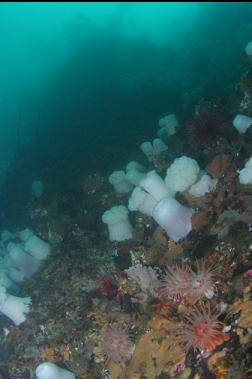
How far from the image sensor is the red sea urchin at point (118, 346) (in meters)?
5.01

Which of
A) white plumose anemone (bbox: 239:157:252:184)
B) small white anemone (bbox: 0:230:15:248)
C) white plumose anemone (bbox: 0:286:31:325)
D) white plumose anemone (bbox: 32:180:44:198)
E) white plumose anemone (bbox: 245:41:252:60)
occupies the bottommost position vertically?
white plumose anemone (bbox: 239:157:252:184)

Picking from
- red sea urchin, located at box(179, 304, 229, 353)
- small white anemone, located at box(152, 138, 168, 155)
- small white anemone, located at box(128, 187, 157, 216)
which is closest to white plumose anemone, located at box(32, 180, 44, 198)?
small white anemone, located at box(152, 138, 168, 155)

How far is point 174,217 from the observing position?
600 cm

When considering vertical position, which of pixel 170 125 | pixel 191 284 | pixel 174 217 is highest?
pixel 170 125

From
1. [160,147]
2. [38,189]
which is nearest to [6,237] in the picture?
[38,189]

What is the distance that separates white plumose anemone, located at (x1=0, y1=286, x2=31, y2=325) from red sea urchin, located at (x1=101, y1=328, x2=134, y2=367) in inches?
95.6

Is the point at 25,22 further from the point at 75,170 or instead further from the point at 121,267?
the point at 121,267

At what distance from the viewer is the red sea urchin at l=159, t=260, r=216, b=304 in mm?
4266

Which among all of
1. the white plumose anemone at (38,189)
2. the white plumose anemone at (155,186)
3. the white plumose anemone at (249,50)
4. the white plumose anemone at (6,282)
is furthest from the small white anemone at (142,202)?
the white plumose anemone at (38,189)

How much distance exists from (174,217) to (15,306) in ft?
11.1

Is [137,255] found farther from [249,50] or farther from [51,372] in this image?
[249,50]

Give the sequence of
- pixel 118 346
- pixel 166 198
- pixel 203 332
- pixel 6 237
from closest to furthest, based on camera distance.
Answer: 1. pixel 203 332
2. pixel 118 346
3. pixel 166 198
4. pixel 6 237

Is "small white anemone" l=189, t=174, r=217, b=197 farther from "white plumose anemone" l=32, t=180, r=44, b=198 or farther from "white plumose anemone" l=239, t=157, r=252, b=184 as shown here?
"white plumose anemone" l=32, t=180, r=44, b=198

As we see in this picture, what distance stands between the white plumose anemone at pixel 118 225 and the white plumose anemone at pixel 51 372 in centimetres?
248
